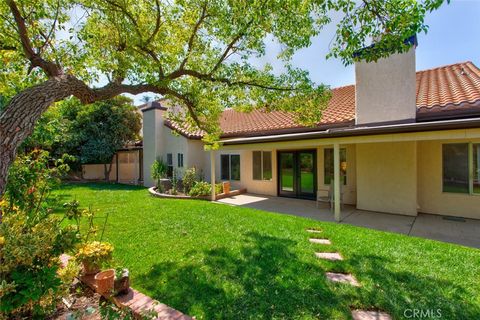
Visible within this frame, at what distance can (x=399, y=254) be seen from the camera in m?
5.34

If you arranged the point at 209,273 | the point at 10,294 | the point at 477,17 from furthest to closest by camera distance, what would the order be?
the point at 477,17 → the point at 209,273 → the point at 10,294

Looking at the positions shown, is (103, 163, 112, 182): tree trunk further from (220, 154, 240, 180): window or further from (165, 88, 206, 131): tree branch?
(165, 88, 206, 131): tree branch

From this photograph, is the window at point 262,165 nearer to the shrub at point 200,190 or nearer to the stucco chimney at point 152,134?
the shrub at point 200,190

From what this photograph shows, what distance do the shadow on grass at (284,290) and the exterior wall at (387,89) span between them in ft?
20.5

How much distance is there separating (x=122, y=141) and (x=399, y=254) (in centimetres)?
2081

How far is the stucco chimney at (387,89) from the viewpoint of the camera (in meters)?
8.95

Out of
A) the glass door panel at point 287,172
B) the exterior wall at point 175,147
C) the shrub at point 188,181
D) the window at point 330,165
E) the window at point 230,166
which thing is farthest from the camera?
the exterior wall at point 175,147

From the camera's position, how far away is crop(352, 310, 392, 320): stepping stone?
3.31m

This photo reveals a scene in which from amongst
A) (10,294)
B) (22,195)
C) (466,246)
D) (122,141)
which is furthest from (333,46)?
(122,141)

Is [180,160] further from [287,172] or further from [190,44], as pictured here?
[190,44]

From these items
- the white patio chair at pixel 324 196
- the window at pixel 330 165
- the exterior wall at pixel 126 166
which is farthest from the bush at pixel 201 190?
the exterior wall at pixel 126 166

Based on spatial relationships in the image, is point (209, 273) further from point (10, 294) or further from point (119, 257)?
point (10, 294)

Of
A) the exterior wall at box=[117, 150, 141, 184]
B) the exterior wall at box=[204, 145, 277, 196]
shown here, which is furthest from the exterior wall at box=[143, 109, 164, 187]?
the exterior wall at box=[117, 150, 141, 184]

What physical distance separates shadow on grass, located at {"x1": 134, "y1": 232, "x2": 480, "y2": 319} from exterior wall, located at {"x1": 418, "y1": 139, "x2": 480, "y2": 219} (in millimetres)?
5899
